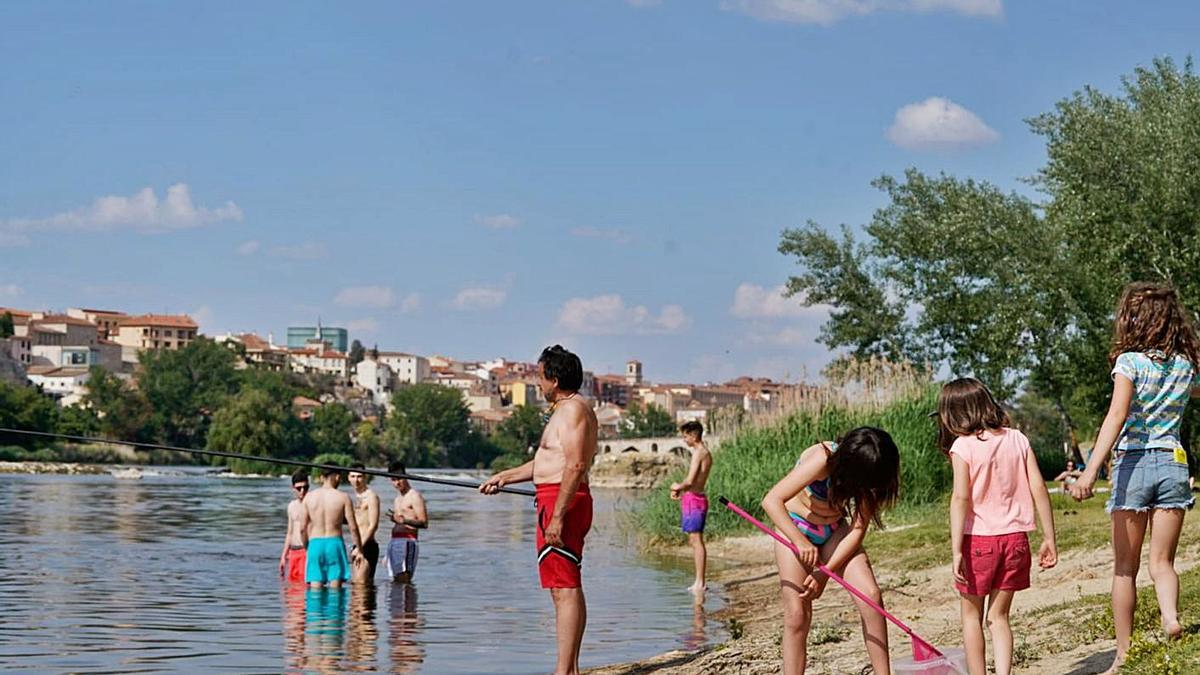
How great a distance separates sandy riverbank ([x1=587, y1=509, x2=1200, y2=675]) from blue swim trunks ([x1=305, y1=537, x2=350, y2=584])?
4.07 m

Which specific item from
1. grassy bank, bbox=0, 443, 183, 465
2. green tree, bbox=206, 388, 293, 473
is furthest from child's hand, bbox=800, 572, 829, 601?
green tree, bbox=206, 388, 293, 473

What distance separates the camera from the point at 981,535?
7438 mm

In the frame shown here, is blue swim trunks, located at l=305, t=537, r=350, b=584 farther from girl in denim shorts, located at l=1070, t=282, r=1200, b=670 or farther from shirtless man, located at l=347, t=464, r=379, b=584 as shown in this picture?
girl in denim shorts, located at l=1070, t=282, r=1200, b=670

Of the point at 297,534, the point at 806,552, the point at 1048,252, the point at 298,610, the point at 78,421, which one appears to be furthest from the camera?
the point at 78,421

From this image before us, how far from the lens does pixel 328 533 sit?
17234mm

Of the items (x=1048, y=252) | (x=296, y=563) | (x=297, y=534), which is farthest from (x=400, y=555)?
(x=1048, y=252)

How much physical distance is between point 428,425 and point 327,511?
552 ft

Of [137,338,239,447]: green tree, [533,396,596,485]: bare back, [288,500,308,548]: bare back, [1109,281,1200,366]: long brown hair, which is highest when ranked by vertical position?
[137,338,239,447]: green tree

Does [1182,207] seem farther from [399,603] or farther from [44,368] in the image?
[44,368]

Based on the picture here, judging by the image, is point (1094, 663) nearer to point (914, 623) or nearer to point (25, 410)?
point (914, 623)

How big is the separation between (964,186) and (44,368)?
16462cm

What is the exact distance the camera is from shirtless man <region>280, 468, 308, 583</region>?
17.4 meters

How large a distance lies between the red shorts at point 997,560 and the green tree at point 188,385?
488 ft

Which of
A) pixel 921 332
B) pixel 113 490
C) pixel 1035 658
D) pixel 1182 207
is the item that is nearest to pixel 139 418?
pixel 113 490
